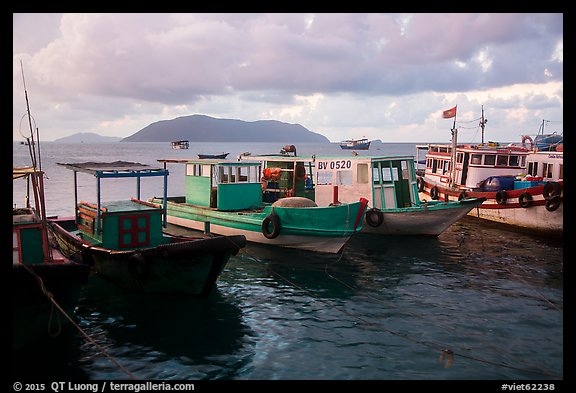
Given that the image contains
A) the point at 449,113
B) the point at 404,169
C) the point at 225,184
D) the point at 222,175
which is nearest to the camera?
the point at 225,184

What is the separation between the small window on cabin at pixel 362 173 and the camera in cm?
1873

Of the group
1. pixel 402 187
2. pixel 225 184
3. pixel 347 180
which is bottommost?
pixel 402 187

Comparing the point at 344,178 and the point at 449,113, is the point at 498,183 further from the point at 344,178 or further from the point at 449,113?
the point at 344,178

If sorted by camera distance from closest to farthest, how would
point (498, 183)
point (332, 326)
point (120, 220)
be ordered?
point (332, 326)
point (120, 220)
point (498, 183)

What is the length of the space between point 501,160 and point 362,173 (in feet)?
35.3

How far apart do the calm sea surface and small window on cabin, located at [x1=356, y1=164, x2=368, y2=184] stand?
3977mm

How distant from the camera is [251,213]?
58.4ft

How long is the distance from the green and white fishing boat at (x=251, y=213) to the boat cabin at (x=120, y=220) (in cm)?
236

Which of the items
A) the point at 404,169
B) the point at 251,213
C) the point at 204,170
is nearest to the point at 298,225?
the point at 251,213

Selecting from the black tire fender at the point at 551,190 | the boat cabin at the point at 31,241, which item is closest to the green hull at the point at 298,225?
the boat cabin at the point at 31,241

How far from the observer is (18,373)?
7.95 meters

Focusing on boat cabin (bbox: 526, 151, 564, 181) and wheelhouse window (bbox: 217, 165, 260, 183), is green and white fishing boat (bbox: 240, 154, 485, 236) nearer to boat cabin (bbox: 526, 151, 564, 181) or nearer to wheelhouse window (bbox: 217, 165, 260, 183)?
wheelhouse window (bbox: 217, 165, 260, 183)

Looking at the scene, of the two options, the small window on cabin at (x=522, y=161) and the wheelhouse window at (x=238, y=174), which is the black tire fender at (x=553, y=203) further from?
the wheelhouse window at (x=238, y=174)

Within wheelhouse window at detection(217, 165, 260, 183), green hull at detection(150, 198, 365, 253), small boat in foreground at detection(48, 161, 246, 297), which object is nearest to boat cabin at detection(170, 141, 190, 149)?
wheelhouse window at detection(217, 165, 260, 183)
